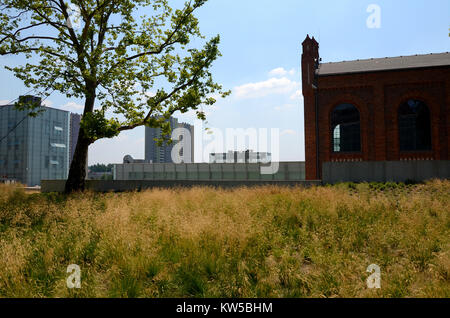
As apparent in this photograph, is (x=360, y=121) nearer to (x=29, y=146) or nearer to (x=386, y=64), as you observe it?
(x=386, y=64)

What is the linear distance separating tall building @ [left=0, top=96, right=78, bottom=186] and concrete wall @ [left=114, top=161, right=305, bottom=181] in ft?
187

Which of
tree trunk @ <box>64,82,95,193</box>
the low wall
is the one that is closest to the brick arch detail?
the low wall

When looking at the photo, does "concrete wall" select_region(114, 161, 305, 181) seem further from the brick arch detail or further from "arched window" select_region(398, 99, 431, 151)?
"arched window" select_region(398, 99, 431, 151)

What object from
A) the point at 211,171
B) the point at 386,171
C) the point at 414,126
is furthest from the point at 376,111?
the point at 211,171

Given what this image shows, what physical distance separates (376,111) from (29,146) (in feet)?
318

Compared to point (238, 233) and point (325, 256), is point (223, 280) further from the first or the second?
point (325, 256)

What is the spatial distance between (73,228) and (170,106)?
1035 centimetres

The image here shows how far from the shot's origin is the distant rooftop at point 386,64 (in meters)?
23.2

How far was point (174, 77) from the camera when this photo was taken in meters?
15.6

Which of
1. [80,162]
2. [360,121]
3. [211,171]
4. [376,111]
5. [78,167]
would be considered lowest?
[211,171]

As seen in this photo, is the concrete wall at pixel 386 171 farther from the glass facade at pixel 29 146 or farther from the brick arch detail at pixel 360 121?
the glass facade at pixel 29 146

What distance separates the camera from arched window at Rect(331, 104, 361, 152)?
78.6 ft

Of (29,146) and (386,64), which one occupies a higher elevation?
(386,64)

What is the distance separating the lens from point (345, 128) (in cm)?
2416
